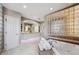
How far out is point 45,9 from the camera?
1.77 metres

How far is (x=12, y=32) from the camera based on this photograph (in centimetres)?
174

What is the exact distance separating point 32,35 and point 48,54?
48 centimetres

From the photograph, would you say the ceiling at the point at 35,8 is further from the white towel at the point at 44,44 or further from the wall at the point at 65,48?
the wall at the point at 65,48

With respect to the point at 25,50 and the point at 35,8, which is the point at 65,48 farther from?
the point at 35,8

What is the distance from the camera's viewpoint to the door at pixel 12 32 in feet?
5.58

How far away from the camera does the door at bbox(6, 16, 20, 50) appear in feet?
5.58

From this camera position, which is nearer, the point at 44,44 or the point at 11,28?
the point at 11,28

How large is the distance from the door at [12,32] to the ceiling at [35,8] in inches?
7.7

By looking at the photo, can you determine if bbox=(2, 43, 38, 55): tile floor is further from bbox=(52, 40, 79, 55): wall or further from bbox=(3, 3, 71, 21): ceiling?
bbox=(3, 3, 71, 21): ceiling

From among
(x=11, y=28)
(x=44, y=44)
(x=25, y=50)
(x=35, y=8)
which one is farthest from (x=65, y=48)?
(x=11, y=28)

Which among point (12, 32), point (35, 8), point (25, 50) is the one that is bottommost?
point (25, 50)

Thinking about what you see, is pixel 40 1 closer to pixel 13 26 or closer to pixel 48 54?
pixel 13 26

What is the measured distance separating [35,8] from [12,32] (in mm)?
623

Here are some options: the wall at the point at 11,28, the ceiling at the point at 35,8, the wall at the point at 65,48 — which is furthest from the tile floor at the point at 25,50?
the ceiling at the point at 35,8
